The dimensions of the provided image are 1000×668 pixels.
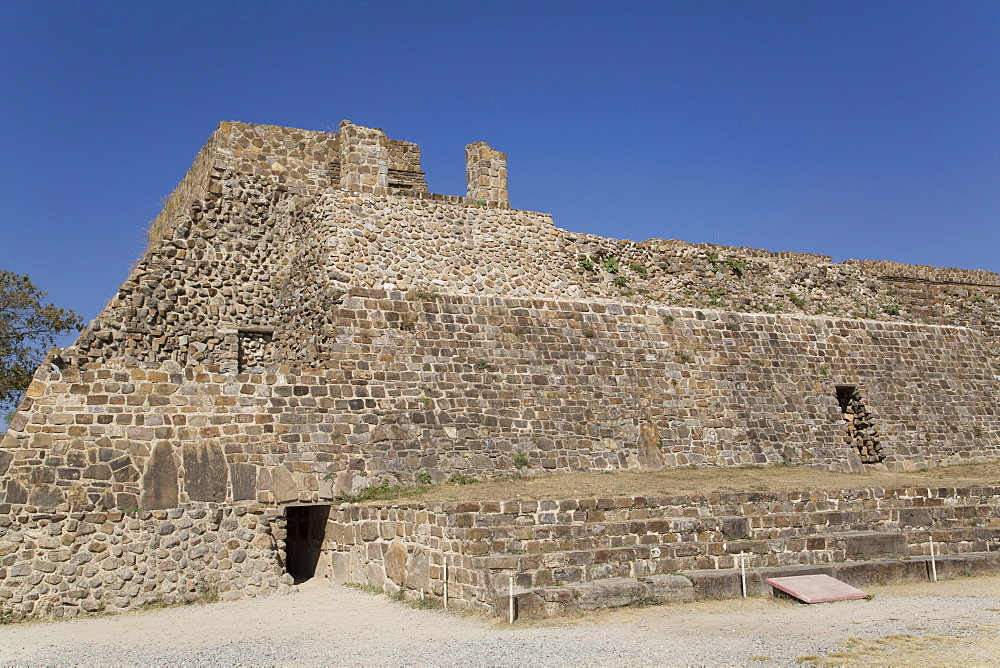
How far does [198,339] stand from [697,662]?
35.3 feet

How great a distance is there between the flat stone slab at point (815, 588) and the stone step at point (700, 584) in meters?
0.23

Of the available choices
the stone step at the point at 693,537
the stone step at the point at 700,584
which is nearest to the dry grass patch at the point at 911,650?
the stone step at the point at 700,584

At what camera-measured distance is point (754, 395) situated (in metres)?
17.2

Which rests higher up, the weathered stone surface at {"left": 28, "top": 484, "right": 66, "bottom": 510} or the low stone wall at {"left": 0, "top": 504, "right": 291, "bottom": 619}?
the weathered stone surface at {"left": 28, "top": 484, "right": 66, "bottom": 510}

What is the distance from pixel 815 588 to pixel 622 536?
2.38 metres

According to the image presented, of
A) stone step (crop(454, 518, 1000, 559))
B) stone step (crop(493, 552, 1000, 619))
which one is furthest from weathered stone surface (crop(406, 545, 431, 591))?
stone step (crop(493, 552, 1000, 619))

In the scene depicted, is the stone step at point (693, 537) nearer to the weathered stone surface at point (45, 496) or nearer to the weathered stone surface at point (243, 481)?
the weathered stone surface at point (243, 481)

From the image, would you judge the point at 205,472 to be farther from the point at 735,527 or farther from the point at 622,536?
the point at 735,527

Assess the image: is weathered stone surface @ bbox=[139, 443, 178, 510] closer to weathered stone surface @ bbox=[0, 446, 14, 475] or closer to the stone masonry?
the stone masonry

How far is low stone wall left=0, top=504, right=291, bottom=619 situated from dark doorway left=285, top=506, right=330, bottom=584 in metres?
1.03

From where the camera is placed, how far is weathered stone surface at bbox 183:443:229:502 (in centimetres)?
1170

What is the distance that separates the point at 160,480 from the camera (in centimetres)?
1154

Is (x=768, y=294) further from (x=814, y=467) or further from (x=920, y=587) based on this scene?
(x=920, y=587)

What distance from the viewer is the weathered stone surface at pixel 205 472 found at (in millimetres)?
11701
